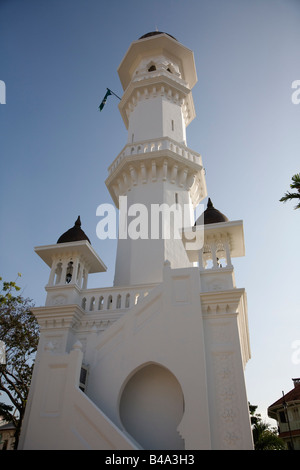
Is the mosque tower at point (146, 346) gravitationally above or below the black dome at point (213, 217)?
below

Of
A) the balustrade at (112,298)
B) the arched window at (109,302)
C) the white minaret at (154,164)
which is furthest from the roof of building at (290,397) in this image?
the balustrade at (112,298)

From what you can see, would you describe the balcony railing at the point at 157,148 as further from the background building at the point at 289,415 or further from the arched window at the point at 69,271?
the background building at the point at 289,415

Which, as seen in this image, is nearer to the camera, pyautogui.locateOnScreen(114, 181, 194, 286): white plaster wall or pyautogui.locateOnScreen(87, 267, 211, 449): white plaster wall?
pyautogui.locateOnScreen(87, 267, 211, 449): white plaster wall

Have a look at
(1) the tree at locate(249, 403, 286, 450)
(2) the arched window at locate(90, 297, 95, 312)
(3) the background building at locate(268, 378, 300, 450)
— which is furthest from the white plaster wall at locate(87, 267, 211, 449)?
(3) the background building at locate(268, 378, 300, 450)

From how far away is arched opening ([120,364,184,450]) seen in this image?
1037cm

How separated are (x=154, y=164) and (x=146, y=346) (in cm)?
1006

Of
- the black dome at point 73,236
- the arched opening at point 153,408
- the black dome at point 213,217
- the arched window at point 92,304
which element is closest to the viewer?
the arched opening at point 153,408

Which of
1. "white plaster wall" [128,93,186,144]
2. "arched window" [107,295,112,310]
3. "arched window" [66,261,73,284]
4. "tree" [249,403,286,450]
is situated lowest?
"tree" [249,403,286,450]

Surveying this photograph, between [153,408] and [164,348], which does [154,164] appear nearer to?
[164,348]

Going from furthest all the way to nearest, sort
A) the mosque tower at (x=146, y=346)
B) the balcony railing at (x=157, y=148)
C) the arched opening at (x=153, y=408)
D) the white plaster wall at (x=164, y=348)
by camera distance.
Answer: the balcony railing at (x=157, y=148) → the arched opening at (x=153, y=408) → the white plaster wall at (x=164, y=348) → the mosque tower at (x=146, y=346)

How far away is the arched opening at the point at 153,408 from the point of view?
34.0 ft

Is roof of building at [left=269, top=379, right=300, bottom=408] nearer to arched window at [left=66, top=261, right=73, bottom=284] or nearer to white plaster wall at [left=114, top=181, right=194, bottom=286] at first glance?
white plaster wall at [left=114, top=181, right=194, bottom=286]

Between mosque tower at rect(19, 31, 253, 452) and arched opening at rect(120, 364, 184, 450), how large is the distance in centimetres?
3

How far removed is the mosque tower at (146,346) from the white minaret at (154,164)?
0.34ft
